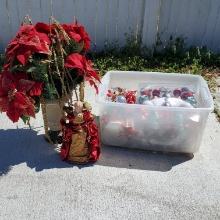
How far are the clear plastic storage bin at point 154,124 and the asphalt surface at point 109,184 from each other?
3.3 inches

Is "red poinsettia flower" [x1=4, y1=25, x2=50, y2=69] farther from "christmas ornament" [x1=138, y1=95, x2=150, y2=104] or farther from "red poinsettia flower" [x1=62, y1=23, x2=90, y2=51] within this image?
"christmas ornament" [x1=138, y1=95, x2=150, y2=104]

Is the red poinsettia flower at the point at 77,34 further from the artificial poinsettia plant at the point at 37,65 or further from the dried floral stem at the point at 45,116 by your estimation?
the dried floral stem at the point at 45,116

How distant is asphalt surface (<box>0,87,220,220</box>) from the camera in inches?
90.6

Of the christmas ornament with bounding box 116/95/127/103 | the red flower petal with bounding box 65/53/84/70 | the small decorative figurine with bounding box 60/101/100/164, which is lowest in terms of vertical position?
the small decorative figurine with bounding box 60/101/100/164

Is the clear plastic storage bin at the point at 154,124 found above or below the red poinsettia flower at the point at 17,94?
below

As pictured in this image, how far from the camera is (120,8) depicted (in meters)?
4.29

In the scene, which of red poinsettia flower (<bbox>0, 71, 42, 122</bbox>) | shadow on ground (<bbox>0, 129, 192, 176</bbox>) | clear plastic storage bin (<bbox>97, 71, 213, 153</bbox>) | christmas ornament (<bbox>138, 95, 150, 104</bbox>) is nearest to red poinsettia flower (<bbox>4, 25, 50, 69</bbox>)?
red poinsettia flower (<bbox>0, 71, 42, 122</bbox>)

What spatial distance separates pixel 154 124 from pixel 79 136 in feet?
1.67

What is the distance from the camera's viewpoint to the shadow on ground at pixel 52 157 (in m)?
2.66

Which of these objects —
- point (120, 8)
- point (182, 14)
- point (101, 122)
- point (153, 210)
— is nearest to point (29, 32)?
point (101, 122)

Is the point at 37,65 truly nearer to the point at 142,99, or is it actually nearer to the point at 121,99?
the point at 121,99

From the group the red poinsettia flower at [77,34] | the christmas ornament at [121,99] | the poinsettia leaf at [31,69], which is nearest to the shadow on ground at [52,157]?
the christmas ornament at [121,99]

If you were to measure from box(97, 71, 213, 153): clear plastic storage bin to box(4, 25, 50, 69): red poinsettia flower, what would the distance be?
20.9 inches

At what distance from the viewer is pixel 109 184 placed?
8.21ft
